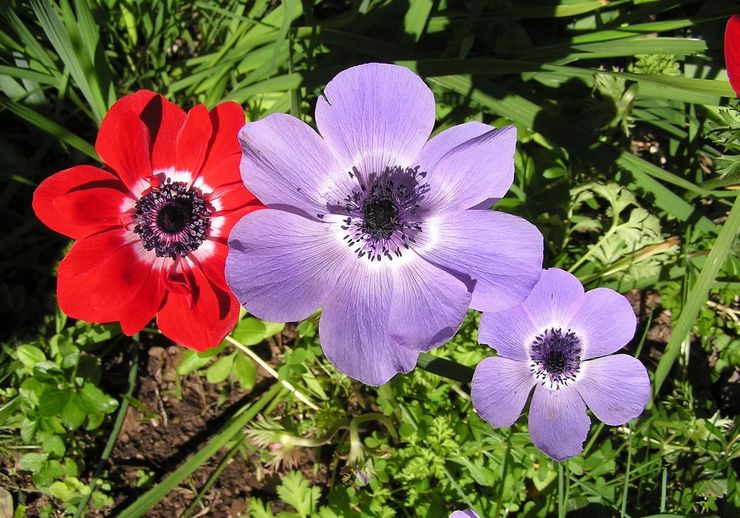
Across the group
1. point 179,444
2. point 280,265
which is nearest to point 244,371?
point 179,444

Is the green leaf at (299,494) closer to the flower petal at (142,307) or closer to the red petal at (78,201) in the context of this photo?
the flower petal at (142,307)

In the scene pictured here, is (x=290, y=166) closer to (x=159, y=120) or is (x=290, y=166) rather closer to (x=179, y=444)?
(x=159, y=120)

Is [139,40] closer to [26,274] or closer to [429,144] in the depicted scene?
[26,274]

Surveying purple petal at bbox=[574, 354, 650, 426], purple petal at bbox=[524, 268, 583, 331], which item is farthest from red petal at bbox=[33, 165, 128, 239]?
purple petal at bbox=[574, 354, 650, 426]

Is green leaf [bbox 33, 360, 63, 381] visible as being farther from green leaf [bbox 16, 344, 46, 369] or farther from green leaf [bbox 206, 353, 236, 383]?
green leaf [bbox 206, 353, 236, 383]

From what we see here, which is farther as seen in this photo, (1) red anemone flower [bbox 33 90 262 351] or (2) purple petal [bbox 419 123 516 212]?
(1) red anemone flower [bbox 33 90 262 351]

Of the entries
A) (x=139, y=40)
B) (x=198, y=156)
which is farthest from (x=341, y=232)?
(x=139, y=40)
